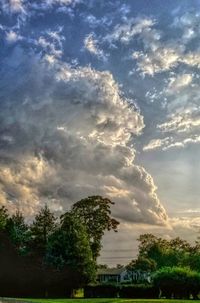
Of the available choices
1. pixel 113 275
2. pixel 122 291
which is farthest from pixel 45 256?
pixel 113 275

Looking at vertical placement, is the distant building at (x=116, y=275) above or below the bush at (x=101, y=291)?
above

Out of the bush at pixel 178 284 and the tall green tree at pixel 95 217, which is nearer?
the bush at pixel 178 284

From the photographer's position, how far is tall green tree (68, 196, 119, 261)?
90500mm

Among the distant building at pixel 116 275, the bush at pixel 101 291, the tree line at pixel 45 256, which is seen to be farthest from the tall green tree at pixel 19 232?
the distant building at pixel 116 275

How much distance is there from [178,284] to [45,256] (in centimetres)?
2205

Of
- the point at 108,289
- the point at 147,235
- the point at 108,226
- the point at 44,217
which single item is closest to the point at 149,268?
the point at 147,235

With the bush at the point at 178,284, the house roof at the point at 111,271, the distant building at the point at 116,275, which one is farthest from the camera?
the house roof at the point at 111,271

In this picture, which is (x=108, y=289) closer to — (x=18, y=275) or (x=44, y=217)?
(x=18, y=275)

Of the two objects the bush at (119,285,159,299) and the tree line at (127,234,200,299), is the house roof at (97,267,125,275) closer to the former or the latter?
the tree line at (127,234,200,299)

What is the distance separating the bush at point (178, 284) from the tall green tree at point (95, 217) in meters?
24.5

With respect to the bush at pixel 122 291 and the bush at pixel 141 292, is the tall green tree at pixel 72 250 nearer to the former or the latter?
the bush at pixel 122 291

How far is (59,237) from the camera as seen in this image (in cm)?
7838

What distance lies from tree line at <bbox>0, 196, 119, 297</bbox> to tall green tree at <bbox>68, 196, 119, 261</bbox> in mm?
3279

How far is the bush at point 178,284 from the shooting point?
65375mm
